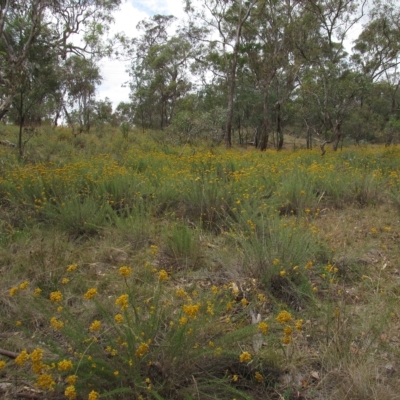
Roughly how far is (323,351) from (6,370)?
1.67m

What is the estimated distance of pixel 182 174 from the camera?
5273mm

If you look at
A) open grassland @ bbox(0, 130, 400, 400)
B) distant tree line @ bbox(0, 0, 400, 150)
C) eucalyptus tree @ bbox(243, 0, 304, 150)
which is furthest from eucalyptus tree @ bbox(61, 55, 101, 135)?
open grassland @ bbox(0, 130, 400, 400)

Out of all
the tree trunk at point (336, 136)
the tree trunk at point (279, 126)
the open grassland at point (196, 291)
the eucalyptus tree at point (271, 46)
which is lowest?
the open grassland at point (196, 291)

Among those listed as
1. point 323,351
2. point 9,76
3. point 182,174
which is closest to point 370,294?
point 323,351

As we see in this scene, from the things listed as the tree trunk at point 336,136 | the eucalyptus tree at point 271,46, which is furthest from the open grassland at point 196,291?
the eucalyptus tree at point 271,46

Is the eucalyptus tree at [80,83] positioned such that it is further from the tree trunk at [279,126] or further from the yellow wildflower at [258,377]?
the yellow wildflower at [258,377]

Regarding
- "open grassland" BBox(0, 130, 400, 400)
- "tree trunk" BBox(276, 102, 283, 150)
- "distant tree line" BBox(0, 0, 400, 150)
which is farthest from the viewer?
"tree trunk" BBox(276, 102, 283, 150)

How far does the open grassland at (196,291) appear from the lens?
1.54 meters

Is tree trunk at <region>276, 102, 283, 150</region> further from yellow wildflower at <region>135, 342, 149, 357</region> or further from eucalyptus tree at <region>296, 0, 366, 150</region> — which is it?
yellow wildflower at <region>135, 342, 149, 357</region>

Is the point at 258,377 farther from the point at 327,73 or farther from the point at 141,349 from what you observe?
the point at 327,73

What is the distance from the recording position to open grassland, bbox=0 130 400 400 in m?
1.54

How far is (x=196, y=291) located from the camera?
206 cm

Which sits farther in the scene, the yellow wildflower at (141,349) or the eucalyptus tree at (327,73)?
the eucalyptus tree at (327,73)

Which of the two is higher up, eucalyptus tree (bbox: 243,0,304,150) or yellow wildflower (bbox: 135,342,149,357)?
eucalyptus tree (bbox: 243,0,304,150)
